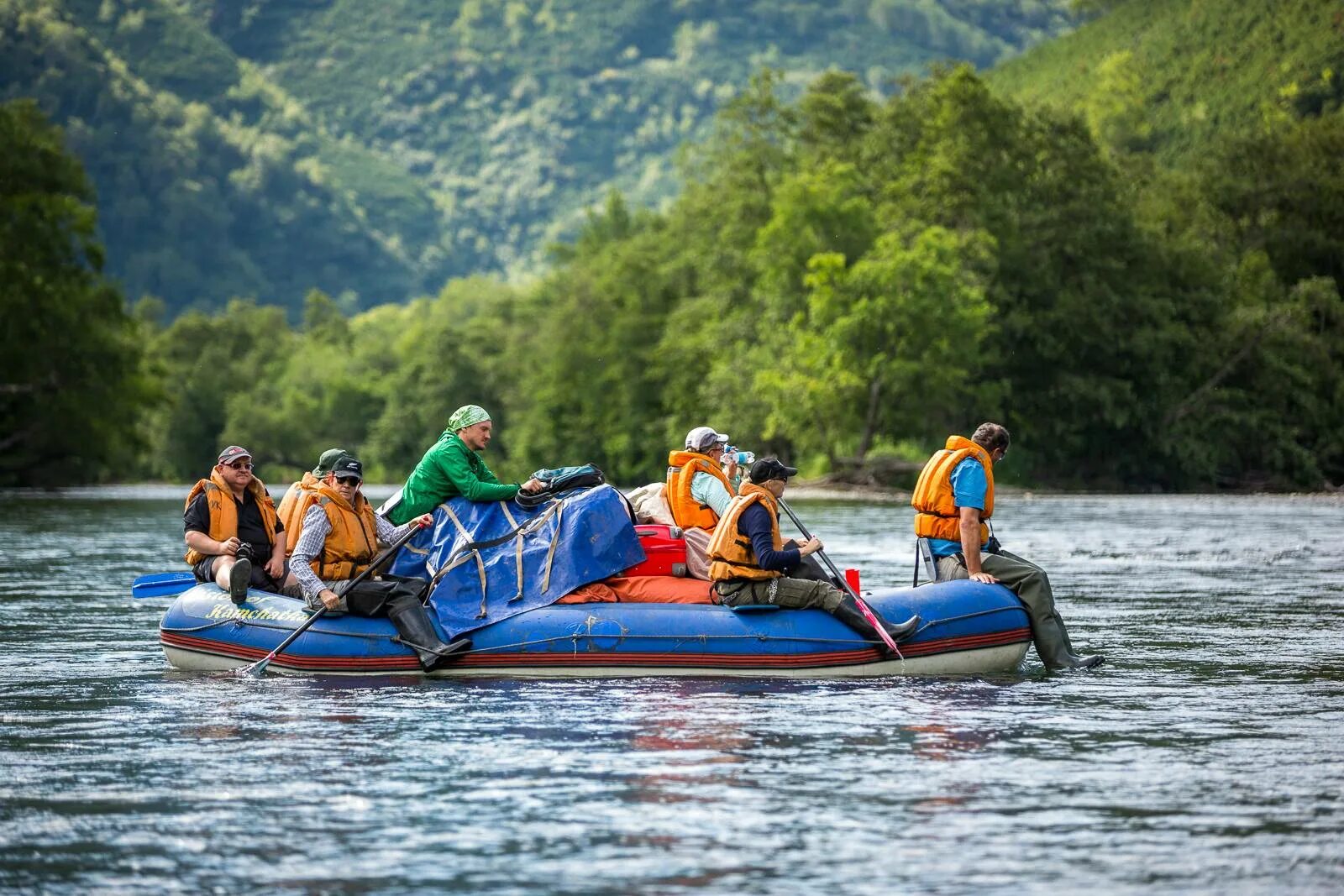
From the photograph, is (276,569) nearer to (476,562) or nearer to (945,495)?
(476,562)

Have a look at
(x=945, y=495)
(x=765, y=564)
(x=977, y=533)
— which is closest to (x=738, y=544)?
(x=765, y=564)

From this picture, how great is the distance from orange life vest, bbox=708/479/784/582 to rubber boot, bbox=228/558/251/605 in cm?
353

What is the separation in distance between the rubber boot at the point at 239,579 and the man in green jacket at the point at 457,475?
48.7 inches

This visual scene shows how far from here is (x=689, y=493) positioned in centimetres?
1450

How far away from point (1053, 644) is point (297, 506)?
5897mm

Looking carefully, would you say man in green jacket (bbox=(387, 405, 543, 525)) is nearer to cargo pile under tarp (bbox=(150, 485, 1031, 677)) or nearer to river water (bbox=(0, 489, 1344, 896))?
cargo pile under tarp (bbox=(150, 485, 1031, 677))

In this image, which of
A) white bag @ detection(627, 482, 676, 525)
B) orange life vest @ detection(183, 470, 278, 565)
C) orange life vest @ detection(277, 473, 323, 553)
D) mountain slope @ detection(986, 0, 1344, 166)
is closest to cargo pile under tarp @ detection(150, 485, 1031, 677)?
orange life vest @ detection(277, 473, 323, 553)

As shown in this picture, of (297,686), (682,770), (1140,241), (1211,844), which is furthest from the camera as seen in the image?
(1140,241)

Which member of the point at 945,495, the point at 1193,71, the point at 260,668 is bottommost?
the point at 260,668

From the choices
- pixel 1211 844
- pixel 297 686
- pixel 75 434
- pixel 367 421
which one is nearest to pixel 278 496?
pixel 75 434

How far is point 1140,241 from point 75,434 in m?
34.7

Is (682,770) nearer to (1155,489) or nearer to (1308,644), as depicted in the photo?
(1308,644)

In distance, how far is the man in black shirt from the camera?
14406 millimetres

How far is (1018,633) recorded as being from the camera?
1401 cm
